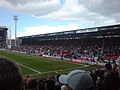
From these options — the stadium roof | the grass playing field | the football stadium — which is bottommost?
the grass playing field

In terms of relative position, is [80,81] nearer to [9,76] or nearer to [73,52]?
[9,76]

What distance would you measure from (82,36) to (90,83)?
71.3m

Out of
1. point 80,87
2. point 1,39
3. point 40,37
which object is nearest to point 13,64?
point 80,87

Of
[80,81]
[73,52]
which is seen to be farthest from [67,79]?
[73,52]

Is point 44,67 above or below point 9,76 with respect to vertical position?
below

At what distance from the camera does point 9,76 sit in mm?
2100

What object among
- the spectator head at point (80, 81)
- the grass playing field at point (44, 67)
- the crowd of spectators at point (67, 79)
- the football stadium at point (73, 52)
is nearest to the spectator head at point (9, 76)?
the crowd of spectators at point (67, 79)

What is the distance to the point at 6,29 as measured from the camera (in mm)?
142750

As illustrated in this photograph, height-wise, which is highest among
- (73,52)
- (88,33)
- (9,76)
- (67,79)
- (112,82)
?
(88,33)

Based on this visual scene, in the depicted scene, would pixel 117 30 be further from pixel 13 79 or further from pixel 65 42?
pixel 13 79

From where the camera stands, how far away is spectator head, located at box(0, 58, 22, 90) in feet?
6.77

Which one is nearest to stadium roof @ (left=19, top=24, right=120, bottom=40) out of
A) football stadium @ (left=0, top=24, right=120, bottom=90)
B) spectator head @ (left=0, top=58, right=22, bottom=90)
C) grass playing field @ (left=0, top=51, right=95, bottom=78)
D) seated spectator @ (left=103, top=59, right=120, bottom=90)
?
football stadium @ (left=0, top=24, right=120, bottom=90)

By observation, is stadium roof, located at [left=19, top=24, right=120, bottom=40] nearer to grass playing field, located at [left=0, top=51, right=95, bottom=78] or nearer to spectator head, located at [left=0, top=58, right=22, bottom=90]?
grass playing field, located at [left=0, top=51, right=95, bottom=78]

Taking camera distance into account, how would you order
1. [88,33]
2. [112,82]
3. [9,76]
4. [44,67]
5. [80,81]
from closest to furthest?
[9,76] → [80,81] → [112,82] → [44,67] → [88,33]
